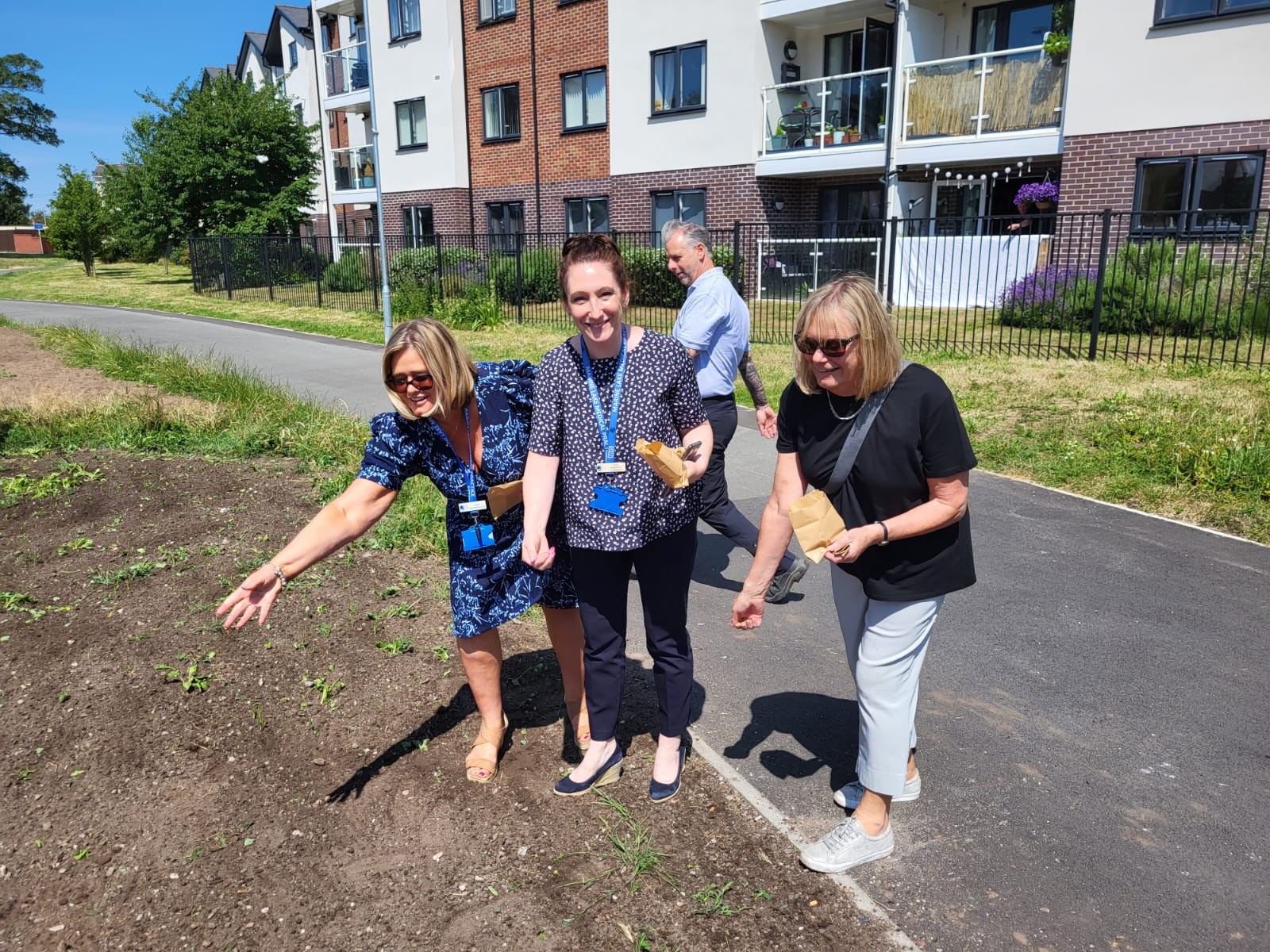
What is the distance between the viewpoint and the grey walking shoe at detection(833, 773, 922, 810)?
129 inches

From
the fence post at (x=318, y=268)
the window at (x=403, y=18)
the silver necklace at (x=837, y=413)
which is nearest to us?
the silver necklace at (x=837, y=413)

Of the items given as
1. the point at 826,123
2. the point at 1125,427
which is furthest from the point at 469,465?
the point at 826,123

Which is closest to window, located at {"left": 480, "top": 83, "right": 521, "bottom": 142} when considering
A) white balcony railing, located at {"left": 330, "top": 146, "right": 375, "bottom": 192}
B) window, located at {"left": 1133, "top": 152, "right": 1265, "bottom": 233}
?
white balcony railing, located at {"left": 330, "top": 146, "right": 375, "bottom": 192}

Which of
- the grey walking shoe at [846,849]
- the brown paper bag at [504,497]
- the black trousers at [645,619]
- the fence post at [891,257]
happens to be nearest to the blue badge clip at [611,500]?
the black trousers at [645,619]

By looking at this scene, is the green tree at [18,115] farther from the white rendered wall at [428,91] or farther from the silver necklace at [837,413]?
the silver necklace at [837,413]

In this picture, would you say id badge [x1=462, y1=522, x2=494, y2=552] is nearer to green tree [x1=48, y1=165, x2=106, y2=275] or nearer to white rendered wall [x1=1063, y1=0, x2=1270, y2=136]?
white rendered wall [x1=1063, y1=0, x2=1270, y2=136]

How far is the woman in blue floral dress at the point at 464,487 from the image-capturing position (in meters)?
2.98

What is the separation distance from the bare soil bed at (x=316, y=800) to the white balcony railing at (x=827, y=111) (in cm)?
1790

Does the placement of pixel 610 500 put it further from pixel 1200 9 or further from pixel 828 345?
pixel 1200 9

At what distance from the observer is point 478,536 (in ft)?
10.7

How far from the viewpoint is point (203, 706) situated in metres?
3.84

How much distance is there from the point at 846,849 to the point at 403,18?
3260cm

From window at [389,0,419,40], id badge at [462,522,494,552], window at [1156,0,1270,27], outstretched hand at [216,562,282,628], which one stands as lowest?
outstretched hand at [216,562,282,628]

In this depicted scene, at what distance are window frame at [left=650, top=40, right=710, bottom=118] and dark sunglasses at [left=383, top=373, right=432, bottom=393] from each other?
21095mm
